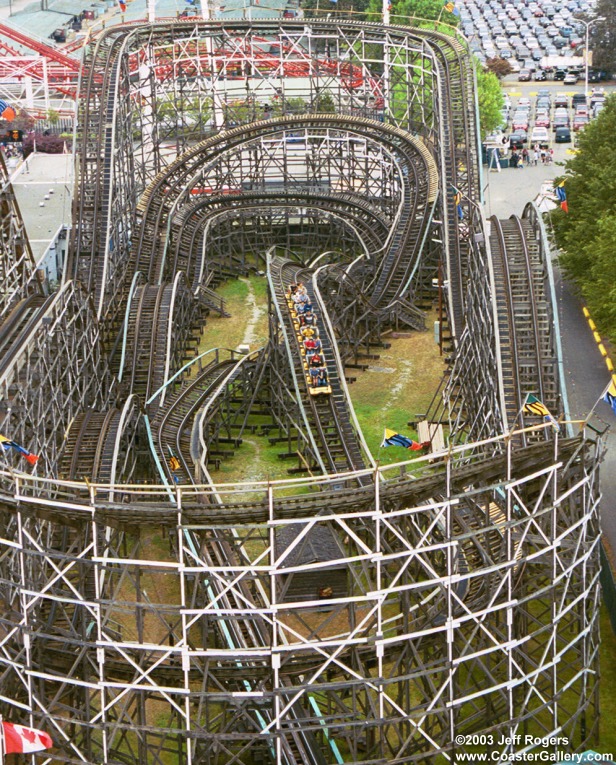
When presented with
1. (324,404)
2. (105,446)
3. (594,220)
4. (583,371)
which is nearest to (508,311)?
(324,404)

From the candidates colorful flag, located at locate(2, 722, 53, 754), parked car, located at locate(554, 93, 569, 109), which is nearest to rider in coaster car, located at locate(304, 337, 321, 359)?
colorful flag, located at locate(2, 722, 53, 754)

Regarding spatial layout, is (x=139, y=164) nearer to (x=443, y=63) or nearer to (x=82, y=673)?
Result: (x=443, y=63)

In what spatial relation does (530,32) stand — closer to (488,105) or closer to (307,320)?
(488,105)

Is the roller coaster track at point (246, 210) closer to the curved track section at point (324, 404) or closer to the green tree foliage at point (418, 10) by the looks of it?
the curved track section at point (324, 404)

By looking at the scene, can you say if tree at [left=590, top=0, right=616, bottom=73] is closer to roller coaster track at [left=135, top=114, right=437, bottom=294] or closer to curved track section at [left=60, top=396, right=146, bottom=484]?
roller coaster track at [left=135, top=114, right=437, bottom=294]

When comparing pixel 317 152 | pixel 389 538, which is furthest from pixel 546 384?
pixel 317 152

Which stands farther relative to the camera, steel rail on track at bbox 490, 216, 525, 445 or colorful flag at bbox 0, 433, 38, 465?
steel rail on track at bbox 490, 216, 525, 445
